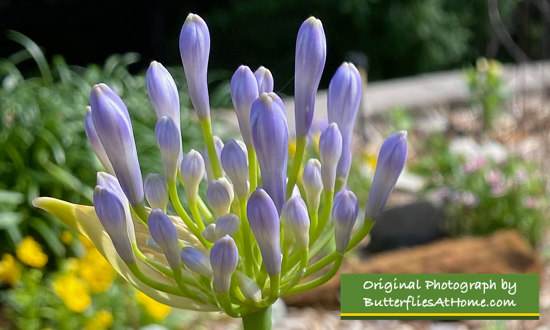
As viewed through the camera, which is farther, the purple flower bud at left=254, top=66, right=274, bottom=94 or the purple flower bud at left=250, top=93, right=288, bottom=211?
the purple flower bud at left=254, top=66, right=274, bottom=94

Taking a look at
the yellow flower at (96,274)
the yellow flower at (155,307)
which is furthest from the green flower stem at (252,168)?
the yellow flower at (96,274)

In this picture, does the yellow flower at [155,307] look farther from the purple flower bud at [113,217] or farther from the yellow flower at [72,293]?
the purple flower bud at [113,217]

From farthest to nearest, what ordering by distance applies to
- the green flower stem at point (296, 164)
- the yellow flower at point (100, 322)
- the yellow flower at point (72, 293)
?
the yellow flower at point (100, 322) → the yellow flower at point (72, 293) → the green flower stem at point (296, 164)

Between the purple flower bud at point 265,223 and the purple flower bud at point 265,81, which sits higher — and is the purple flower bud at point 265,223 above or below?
below

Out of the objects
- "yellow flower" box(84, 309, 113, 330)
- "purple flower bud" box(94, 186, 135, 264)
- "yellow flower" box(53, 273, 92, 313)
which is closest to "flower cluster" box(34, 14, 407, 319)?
"purple flower bud" box(94, 186, 135, 264)

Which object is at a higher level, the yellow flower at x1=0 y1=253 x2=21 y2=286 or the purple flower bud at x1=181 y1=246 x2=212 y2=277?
the purple flower bud at x1=181 y1=246 x2=212 y2=277

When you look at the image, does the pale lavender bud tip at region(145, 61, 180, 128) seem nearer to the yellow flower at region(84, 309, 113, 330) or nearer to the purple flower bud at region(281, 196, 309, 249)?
the purple flower bud at region(281, 196, 309, 249)
